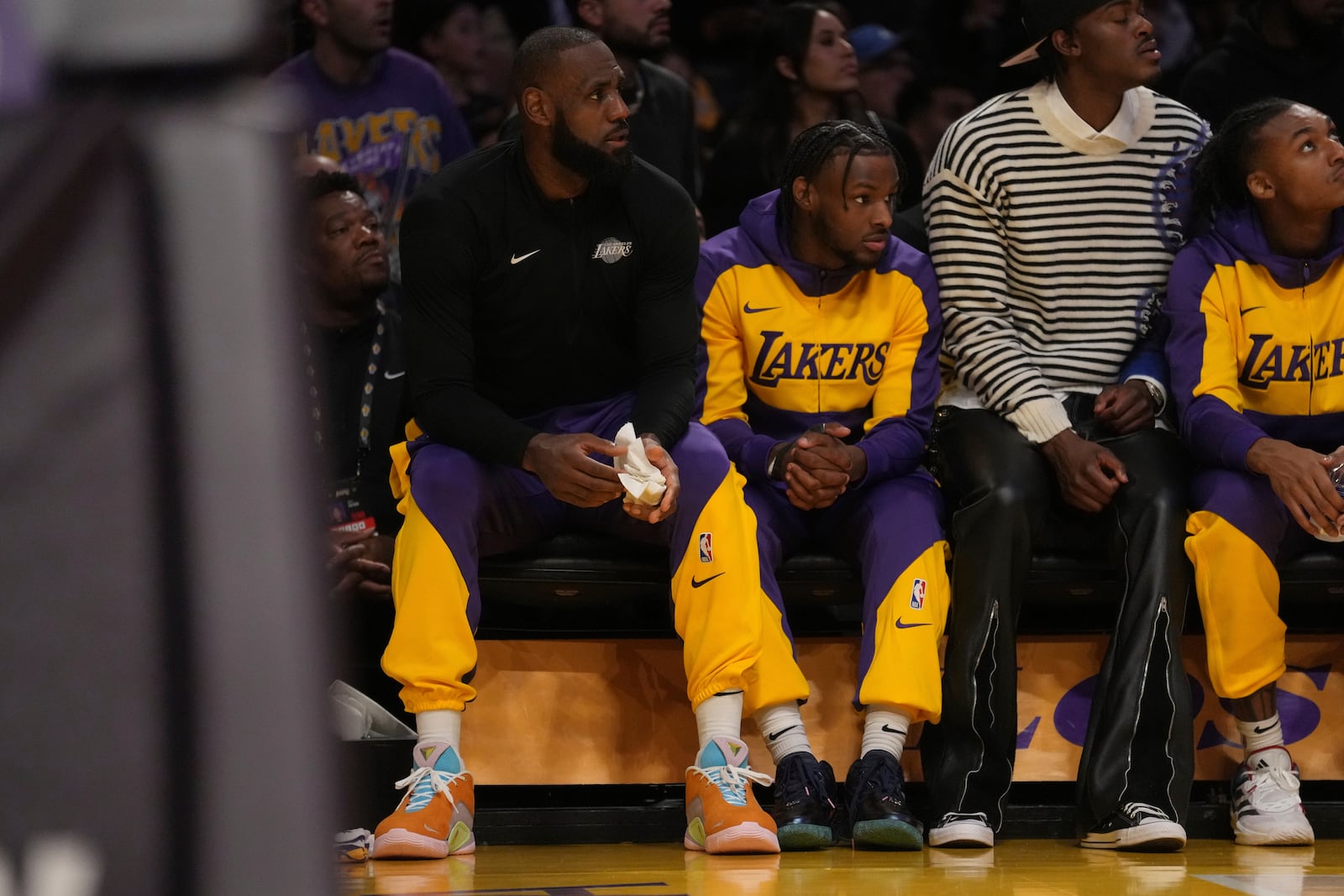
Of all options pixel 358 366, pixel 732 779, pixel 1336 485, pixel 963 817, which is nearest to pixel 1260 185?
pixel 1336 485

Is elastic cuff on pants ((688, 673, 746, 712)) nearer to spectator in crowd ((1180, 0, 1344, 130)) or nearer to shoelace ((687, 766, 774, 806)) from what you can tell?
shoelace ((687, 766, 774, 806))

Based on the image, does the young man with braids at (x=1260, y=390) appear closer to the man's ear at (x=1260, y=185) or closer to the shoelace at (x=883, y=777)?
the man's ear at (x=1260, y=185)

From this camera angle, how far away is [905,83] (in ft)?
19.1

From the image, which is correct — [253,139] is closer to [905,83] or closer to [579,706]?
[579,706]

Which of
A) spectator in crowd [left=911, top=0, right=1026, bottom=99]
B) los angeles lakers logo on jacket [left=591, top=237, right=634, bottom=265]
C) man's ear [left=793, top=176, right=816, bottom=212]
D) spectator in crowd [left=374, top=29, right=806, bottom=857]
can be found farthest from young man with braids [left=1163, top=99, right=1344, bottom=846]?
spectator in crowd [left=911, top=0, right=1026, bottom=99]

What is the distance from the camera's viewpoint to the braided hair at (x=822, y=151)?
10.8ft

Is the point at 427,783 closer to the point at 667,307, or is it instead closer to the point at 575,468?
the point at 575,468

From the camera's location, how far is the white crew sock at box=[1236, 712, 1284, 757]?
3021mm

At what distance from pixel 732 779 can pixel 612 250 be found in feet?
3.51

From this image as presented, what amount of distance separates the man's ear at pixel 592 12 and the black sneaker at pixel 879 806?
2314 mm

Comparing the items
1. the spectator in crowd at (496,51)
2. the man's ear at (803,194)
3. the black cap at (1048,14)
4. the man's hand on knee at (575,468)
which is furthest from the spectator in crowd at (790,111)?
the man's hand on knee at (575,468)

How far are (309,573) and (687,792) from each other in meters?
2.34

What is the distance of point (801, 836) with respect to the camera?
2.76 meters

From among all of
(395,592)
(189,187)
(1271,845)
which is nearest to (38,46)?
(189,187)
